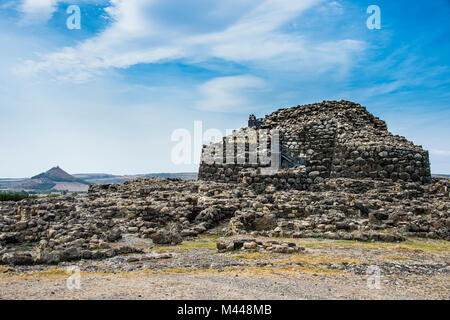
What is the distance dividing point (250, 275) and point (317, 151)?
17.9m

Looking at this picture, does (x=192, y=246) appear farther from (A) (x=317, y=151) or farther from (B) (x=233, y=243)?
(A) (x=317, y=151)

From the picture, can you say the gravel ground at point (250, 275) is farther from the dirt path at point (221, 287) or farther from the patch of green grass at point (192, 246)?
the patch of green grass at point (192, 246)

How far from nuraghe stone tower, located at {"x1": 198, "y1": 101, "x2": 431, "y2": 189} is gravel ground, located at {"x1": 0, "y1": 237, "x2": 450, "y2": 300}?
909cm

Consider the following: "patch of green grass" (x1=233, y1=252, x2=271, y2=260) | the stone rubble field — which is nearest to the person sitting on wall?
the stone rubble field

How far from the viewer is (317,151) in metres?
24.5

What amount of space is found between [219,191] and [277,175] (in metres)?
3.31

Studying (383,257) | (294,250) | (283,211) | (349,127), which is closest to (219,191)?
(283,211)

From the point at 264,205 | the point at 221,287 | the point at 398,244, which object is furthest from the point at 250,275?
the point at 264,205

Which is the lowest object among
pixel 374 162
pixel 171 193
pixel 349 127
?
pixel 171 193

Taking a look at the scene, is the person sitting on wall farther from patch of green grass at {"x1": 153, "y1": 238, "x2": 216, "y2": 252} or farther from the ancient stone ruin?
patch of green grass at {"x1": 153, "y1": 238, "x2": 216, "y2": 252}

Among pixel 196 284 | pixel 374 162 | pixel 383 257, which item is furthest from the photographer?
pixel 374 162

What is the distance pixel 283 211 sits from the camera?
563 inches

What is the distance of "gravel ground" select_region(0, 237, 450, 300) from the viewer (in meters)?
6.61
